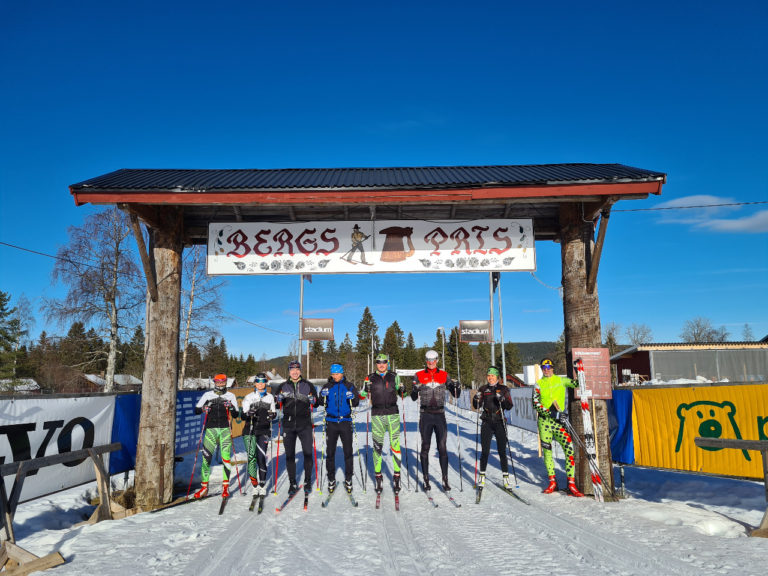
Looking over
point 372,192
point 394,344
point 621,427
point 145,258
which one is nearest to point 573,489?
point 621,427

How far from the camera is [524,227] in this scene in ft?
27.7

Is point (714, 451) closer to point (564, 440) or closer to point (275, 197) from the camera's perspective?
point (564, 440)

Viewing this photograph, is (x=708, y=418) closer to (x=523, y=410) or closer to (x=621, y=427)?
(x=621, y=427)

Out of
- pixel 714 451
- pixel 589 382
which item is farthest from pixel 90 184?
pixel 714 451

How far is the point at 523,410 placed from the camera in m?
19.5

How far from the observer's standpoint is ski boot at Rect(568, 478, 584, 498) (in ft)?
24.3

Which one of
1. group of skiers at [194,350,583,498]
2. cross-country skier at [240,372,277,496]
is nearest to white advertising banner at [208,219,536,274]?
group of skiers at [194,350,583,498]

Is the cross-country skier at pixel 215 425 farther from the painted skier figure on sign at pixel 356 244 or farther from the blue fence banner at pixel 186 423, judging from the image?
the blue fence banner at pixel 186 423

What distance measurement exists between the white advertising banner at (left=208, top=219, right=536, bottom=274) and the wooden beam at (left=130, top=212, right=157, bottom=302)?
0.99 meters

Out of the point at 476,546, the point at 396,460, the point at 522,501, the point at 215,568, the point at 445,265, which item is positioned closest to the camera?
the point at 215,568

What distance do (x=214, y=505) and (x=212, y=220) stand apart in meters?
5.03

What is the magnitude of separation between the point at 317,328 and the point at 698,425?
64.7 ft

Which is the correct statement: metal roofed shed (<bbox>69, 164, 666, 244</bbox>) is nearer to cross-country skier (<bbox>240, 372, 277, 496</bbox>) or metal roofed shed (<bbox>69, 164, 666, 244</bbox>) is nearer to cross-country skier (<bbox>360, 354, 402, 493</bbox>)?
cross-country skier (<bbox>360, 354, 402, 493</bbox>)

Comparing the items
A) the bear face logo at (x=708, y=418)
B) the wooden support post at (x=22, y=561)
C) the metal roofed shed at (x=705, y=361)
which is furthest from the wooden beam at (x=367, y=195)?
the metal roofed shed at (x=705, y=361)
